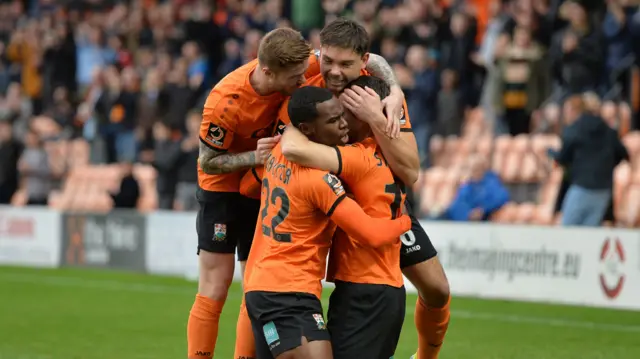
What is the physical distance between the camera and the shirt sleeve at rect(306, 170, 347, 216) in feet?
18.0

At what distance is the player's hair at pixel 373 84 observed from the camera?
602 cm

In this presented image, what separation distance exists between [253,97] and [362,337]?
1657mm

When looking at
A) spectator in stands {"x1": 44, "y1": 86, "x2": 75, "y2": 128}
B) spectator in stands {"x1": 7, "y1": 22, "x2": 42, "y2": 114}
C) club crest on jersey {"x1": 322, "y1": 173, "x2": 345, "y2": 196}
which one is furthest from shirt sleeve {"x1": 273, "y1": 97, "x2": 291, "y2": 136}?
spectator in stands {"x1": 7, "y1": 22, "x2": 42, "y2": 114}

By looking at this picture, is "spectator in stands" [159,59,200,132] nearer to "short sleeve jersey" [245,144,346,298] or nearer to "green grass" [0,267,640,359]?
"green grass" [0,267,640,359]

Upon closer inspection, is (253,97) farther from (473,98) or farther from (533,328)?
(473,98)

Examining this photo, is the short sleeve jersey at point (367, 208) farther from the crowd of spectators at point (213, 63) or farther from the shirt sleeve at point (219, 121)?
the crowd of spectators at point (213, 63)

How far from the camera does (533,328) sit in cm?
1041

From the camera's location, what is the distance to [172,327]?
10.7 m

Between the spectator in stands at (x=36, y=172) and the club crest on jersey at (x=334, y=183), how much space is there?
50.0 ft

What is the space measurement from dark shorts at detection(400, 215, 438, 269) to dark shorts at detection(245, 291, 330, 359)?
1123 millimetres

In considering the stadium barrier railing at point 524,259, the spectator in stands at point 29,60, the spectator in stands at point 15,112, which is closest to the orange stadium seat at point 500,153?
the stadium barrier railing at point 524,259

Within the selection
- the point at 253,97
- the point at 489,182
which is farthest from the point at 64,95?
the point at 253,97

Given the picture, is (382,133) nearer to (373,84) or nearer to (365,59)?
(373,84)

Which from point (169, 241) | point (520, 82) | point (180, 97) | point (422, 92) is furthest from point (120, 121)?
point (520, 82)
